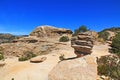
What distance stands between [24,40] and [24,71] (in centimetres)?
2411

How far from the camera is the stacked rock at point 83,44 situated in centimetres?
2145

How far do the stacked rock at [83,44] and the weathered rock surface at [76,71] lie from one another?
1.89 metres

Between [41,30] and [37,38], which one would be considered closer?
[37,38]

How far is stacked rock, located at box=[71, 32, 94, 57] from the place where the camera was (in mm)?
21453

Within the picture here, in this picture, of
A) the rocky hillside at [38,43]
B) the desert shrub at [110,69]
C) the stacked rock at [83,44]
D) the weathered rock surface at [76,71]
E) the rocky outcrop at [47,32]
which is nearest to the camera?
the weathered rock surface at [76,71]

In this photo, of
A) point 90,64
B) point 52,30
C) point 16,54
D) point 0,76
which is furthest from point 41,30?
point 90,64

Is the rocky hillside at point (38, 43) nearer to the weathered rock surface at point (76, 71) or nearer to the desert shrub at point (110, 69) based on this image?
the desert shrub at point (110, 69)

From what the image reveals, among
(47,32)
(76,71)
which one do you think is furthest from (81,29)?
(76,71)

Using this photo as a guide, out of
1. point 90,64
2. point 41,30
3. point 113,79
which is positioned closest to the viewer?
point 113,79

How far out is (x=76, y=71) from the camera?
1756cm

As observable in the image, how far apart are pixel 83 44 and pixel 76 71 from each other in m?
4.74

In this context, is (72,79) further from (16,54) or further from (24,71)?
(16,54)

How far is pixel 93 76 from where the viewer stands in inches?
671

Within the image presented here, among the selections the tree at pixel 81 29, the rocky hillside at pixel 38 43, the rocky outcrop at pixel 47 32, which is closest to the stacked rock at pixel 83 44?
the rocky hillside at pixel 38 43
